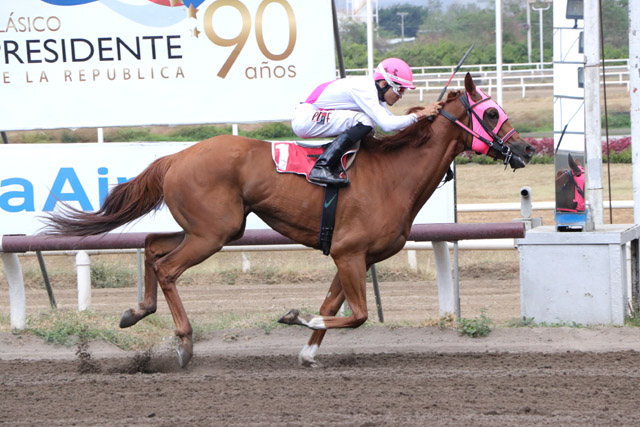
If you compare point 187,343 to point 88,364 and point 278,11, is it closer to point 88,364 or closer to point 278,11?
point 88,364

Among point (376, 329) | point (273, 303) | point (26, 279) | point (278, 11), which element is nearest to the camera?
point (376, 329)

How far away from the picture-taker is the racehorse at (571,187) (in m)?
7.44

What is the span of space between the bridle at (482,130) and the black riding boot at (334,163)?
0.78 m

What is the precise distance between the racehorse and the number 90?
2.74 metres

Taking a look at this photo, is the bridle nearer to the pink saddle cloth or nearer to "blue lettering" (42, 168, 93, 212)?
the pink saddle cloth

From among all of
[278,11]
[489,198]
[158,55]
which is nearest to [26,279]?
→ [158,55]

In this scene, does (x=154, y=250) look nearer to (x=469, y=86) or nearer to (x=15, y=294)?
(x=15, y=294)

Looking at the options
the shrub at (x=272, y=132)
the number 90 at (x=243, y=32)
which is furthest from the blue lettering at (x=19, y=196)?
the shrub at (x=272, y=132)

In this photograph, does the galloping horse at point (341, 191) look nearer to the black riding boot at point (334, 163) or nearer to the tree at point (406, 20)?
the black riding boot at point (334, 163)

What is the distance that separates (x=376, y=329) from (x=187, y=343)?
1765 mm

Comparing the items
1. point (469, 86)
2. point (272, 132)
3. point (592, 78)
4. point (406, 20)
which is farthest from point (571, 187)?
point (406, 20)

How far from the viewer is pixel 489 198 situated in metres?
20.7

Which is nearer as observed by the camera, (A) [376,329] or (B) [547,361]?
(B) [547,361]

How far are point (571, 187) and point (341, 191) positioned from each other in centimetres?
249
